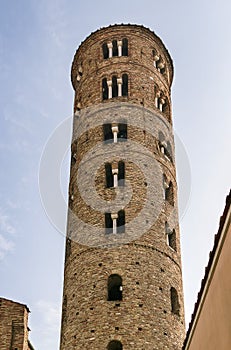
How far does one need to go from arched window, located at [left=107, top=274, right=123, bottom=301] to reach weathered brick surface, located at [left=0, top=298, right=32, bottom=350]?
120 inches

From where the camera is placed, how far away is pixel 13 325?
14.2m

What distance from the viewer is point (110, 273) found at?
16.6m

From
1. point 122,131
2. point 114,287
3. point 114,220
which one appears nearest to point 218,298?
point 114,287

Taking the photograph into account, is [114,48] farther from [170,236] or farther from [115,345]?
[115,345]

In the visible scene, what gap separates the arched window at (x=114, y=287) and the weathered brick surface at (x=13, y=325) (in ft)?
10.0

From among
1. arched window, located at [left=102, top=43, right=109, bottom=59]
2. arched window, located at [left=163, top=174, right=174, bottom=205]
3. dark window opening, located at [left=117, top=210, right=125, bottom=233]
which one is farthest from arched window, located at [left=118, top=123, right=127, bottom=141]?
arched window, located at [left=102, top=43, right=109, bottom=59]

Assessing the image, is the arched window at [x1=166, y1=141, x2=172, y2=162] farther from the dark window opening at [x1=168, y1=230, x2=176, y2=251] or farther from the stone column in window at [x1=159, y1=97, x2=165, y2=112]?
the dark window opening at [x1=168, y1=230, x2=176, y2=251]

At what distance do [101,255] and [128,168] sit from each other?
11.1 feet

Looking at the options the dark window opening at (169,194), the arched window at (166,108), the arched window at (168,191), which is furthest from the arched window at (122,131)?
the arched window at (166,108)

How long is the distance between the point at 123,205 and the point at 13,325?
18.3 ft

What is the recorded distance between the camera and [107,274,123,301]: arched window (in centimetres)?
1670

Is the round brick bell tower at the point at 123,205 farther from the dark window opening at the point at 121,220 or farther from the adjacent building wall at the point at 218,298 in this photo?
the adjacent building wall at the point at 218,298

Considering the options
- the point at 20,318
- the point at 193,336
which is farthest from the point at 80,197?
the point at 193,336

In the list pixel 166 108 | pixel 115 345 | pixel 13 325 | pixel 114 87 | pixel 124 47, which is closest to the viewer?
pixel 13 325
